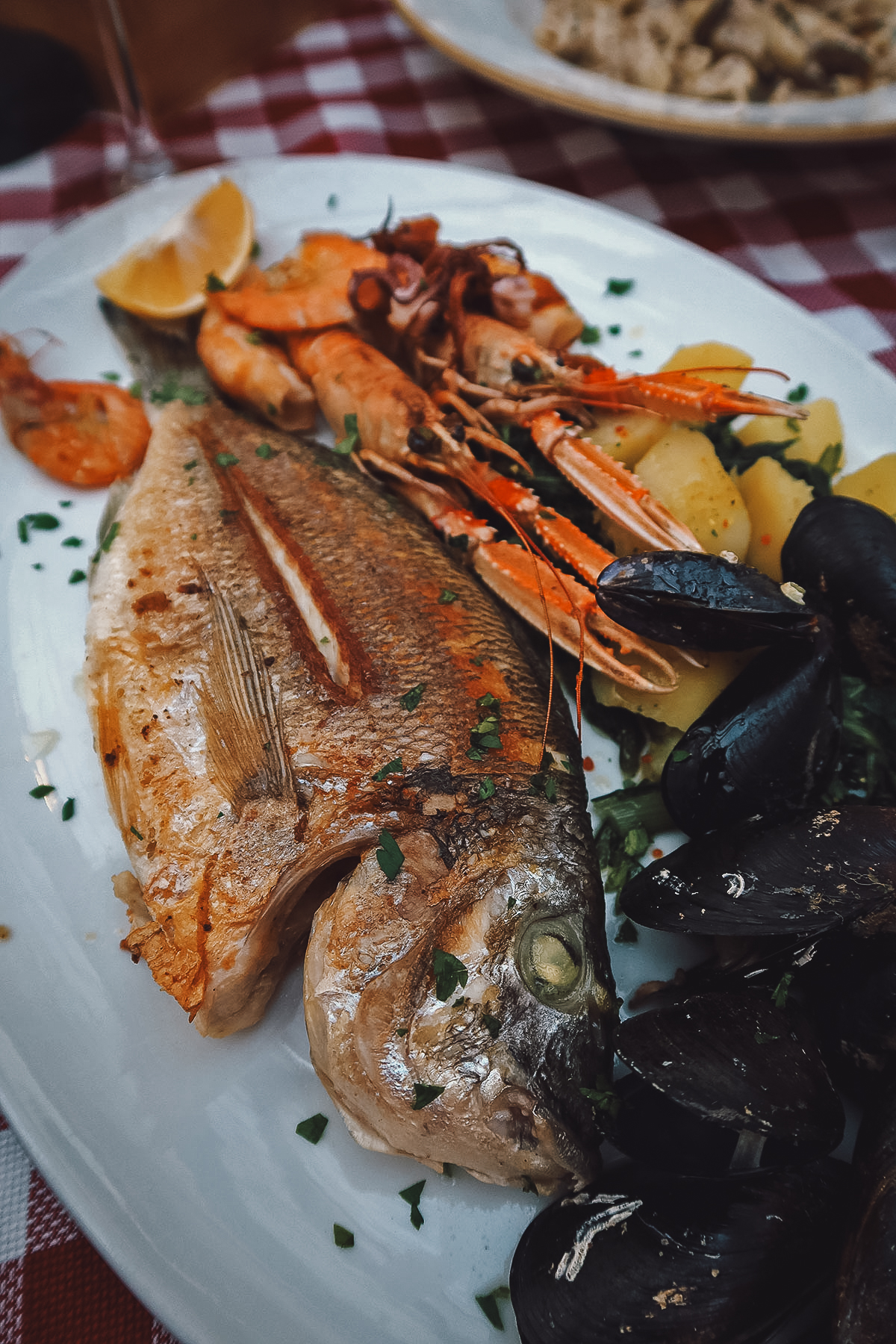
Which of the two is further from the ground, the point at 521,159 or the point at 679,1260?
the point at 521,159

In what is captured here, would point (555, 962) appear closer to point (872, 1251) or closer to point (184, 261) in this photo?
point (872, 1251)

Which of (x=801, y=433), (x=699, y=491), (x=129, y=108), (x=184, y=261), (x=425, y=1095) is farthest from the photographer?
(x=129, y=108)

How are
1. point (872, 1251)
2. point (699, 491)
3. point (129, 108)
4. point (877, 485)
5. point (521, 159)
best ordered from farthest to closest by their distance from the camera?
point (521, 159)
point (129, 108)
point (877, 485)
point (699, 491)
point (872, 1251)

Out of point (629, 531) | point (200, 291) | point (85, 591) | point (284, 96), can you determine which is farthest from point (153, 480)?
point (284, 96)

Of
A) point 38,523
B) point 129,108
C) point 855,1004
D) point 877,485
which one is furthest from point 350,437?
point 129,108

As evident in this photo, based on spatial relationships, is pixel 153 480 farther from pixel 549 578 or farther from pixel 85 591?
pixel 549 578

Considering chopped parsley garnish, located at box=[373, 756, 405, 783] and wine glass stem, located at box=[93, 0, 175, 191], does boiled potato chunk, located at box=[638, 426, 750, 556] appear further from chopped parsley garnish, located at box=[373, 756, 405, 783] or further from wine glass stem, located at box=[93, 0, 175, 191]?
wine glass stem, located at box=[93, 0, 175, 191]

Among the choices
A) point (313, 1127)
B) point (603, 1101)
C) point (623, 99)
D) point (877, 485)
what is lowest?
point (313, 1127)
